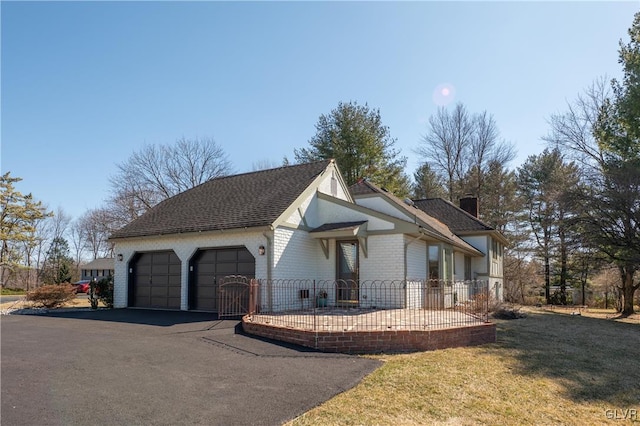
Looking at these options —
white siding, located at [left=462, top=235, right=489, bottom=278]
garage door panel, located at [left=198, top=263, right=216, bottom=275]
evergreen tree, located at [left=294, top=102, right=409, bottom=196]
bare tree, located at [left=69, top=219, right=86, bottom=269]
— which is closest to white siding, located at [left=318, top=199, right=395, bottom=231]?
garage door panel, located at [left=198, top=263, right=216, bottom=275]

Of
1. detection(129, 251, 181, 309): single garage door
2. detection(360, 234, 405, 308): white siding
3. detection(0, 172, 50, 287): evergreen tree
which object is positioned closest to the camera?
detection(360, 234, 405, 308): white siding

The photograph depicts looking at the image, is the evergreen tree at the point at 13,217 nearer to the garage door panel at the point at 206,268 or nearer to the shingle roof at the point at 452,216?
the garage door panel at the point at 206,268

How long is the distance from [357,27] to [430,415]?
11.6m

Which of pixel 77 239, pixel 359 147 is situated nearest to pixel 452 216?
pixel 359 147

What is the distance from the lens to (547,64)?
13.5 metres

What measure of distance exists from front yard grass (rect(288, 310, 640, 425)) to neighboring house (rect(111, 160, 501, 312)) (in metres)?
5.49

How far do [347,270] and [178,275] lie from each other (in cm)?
631

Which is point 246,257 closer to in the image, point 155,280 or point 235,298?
point 235,298

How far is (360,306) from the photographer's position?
14.7 m

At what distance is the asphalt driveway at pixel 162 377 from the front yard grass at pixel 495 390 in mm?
555

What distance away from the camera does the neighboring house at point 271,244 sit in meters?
14.1

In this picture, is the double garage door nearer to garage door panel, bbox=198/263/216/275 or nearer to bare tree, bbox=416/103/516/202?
garage door panel, bbox=198/263/216/275

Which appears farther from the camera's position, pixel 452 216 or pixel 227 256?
pixel 452 216

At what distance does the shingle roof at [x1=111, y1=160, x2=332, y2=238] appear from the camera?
14537mm
